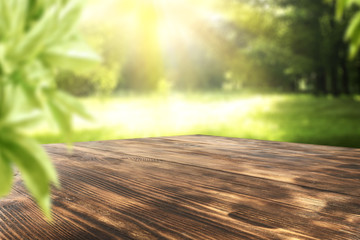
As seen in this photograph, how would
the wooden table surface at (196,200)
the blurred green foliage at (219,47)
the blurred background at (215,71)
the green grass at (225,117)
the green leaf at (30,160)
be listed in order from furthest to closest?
the blurred green foliage at (219,47), the blurred background at (215,71), the green grass at (225,117), the wooden table surface at (196,200), the green leaf at (30,160)

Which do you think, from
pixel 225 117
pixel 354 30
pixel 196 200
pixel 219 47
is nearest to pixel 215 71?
pixel 219 47

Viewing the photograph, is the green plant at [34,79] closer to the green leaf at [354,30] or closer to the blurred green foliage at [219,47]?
the green leaf at [354,30]

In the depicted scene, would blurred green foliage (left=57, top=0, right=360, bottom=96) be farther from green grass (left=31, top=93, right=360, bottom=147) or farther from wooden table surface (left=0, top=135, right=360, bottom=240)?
wooden table surface (left=0, top=135, right=360, bottom=240)

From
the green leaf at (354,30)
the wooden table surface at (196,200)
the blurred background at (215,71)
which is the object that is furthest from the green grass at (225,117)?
the green leaf at (354,30)

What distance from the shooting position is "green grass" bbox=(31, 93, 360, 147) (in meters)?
5.14

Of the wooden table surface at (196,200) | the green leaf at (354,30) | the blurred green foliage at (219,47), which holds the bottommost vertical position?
the wooden table surface at (196,200)

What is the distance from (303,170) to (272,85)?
4.43 m

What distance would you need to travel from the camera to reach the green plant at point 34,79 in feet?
0.63

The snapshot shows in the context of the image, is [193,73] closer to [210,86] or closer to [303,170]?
[210,86]

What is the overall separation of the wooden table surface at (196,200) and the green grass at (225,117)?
296cm

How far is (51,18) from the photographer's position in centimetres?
20

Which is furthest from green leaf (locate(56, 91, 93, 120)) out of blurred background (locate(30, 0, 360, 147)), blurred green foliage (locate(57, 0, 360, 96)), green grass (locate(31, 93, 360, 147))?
blurred green foliage (locate(57, 0, 360, 96))

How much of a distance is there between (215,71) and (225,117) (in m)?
0.96

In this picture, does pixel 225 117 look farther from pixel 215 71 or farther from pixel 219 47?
pixel 219 47
